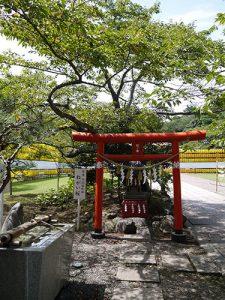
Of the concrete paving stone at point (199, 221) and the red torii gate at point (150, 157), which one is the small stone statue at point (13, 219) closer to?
the red torii gate at point (150, 157)

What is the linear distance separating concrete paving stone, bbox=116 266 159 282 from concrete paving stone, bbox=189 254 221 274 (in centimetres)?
83

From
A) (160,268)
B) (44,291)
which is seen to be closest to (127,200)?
(160,268)

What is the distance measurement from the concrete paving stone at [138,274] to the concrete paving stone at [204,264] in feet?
2.73

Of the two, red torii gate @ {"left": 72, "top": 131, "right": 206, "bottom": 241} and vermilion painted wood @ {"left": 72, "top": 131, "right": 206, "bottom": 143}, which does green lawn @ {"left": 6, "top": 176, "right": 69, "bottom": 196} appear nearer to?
red torii gate @ {"left": 72, "top": 131, "right": 206, "bottom": 241}

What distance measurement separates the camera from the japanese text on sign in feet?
28.0

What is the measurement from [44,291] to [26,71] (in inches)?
300

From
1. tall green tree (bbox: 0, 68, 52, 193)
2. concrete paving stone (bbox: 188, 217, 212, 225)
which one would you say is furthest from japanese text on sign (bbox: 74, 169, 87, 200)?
concrete paving stone (bbox: 188, 217, 212, 225)

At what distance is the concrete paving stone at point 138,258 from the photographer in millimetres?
5848

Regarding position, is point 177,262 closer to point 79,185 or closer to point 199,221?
point 79,185

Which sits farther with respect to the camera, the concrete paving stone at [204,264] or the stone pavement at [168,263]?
the concrete paving stone at [204,264]

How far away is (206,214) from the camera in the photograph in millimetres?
10961

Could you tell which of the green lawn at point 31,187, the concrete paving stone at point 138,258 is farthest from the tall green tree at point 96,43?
the green lawn at point 31,187

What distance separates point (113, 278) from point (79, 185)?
375 centimetres

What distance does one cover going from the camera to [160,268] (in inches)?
221
